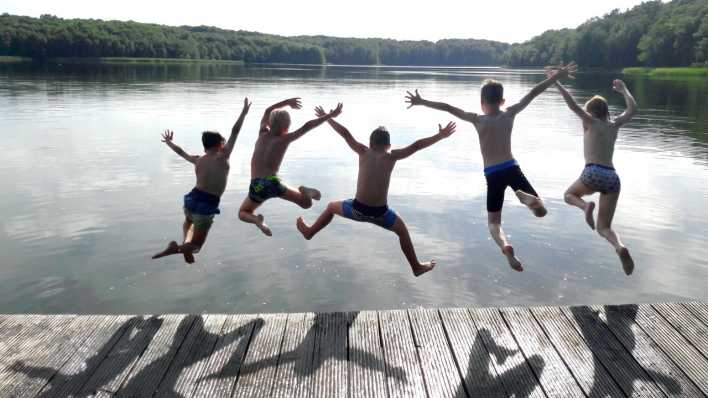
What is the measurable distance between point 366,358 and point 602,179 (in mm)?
3444

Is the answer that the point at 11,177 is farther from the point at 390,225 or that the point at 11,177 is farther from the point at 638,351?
the point at 638,351

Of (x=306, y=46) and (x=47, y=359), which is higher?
(x=306, y=46)

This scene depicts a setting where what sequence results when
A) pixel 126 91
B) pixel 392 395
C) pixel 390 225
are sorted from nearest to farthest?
pixel 392 395 → pixel 390 225 → pixel 126 91

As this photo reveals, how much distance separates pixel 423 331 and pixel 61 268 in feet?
23.0

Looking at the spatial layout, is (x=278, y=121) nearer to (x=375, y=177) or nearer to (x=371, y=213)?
(x=375, y=177)

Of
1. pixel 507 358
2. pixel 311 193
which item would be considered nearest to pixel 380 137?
pixel 311 193

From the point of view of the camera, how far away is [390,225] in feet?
21.5

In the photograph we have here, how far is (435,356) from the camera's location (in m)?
5.48

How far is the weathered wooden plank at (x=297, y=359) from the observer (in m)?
4.88

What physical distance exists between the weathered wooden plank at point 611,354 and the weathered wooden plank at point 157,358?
3881mm

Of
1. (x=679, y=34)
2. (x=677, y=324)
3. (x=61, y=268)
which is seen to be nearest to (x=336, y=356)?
(x=677, y=324)

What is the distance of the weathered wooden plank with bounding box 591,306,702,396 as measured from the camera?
16.5 feet

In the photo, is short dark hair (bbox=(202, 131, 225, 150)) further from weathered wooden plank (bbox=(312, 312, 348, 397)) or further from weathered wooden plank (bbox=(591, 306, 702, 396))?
weathered wooden plank (bbox=(591, 306, 702, 396))

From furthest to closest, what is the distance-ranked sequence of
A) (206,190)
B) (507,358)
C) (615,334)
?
(206,190) → (615,334) → (507,358)
